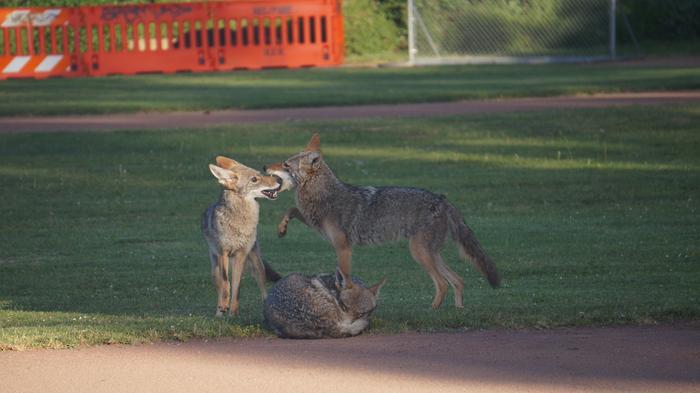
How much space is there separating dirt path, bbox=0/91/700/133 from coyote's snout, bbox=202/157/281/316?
45.1ft

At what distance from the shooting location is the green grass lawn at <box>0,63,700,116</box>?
28.4m

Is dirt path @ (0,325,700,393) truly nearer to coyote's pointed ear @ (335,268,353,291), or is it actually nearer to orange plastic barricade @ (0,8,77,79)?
coyote's pointed ear @ (335,268,353,291)

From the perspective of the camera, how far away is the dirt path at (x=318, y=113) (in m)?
26.3

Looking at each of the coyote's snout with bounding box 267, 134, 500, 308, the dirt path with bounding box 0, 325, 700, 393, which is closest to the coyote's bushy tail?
the coyote's snout with bounding box 267, 134, 500, 308

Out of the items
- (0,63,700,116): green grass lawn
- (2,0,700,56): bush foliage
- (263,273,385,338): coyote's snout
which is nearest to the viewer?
(263,273,385,338): coyote's snout

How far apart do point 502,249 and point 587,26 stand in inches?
902

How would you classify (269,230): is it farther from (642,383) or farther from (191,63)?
(191,63)

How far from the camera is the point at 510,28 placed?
3684 cm

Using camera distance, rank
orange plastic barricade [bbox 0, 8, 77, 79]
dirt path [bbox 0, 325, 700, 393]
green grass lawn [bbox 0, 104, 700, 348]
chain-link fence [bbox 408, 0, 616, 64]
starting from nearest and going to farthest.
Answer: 1. dirt path [bbox 0, 325, 700, 393]
2. green grass lawn [bbox 0, 104, 700, 348]
3. orange plastic barricade [bbox 0, 8, 77, 79]
4. chain-link fence [bbox 408, 0, 616, 64]

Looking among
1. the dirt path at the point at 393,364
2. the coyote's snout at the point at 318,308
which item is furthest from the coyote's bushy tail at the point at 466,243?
the coyote's snout at the point at 318,308

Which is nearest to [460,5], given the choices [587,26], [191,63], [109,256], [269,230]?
[587,26]

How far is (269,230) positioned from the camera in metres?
17.6

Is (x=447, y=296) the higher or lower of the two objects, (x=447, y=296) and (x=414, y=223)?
the lower

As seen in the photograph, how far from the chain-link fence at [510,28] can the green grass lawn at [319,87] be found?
237 cm
